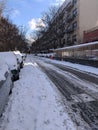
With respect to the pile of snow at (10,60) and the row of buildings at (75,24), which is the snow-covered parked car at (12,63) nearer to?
the pile of snow at (10,60)

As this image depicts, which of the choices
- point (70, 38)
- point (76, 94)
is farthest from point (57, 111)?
point (70, 38)

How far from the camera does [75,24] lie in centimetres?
7288

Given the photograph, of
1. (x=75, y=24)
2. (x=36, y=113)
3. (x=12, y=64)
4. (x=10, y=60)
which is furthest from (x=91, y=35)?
(x=36, y=113)

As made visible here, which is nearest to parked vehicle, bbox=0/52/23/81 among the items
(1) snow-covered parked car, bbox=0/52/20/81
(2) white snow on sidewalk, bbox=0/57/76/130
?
(1) snow-covered parked car, bbox=0/52/20/81

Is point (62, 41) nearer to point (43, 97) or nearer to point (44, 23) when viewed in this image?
point (44, 23)

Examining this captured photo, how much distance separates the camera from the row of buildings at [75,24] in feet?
221

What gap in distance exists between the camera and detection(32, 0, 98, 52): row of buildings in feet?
221

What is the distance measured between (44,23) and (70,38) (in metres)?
12.9

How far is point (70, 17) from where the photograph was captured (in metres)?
77.9

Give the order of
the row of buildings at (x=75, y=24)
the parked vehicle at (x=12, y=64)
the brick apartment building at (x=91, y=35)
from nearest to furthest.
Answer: the parked vehicle at (x=12, y=64)
the brick apartment building at (x=91, y=35)
the row of buildings at (x=75, y=24)

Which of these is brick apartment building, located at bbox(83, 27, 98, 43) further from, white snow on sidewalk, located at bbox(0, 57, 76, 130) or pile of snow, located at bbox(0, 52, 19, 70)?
white snow on sidewalk, located at bbox(0, 57, 76, 130)

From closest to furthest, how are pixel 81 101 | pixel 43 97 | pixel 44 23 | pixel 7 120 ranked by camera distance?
pixel 7 120
pixel 81 101
pixel 43 97
pixel 44 23

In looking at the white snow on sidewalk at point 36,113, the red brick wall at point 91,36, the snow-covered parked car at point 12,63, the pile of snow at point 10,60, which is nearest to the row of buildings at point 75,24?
the red brick wall at point 91,36

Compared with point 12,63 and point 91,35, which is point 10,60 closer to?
point 12,63
